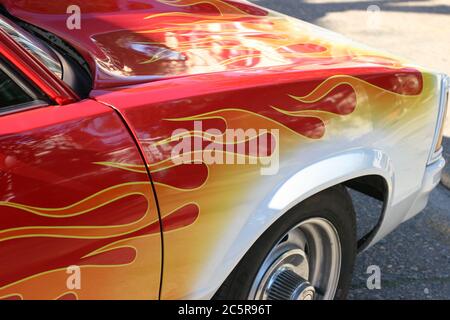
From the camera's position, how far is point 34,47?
6.17 feet

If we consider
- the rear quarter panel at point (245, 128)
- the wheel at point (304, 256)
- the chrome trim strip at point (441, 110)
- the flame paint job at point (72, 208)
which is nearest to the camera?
the flame paint job at point (72, 208)

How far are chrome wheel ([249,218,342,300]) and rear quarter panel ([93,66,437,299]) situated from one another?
0.82ft

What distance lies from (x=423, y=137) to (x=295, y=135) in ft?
2.80

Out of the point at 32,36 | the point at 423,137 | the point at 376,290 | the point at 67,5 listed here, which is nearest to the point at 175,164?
the point at 32,36

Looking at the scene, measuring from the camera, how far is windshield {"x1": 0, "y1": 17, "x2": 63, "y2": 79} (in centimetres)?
181

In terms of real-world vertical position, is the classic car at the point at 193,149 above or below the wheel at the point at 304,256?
above

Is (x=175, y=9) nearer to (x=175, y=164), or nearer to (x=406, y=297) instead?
(x=175, y=164)

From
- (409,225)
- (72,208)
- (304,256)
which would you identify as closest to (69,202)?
(72,208)

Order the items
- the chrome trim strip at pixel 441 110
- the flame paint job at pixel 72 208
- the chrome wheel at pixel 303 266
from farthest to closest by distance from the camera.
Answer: the chrome trim strip at pixel 441 110 < the chrome wheel at pixel 303 266 < the flame paint job at pixel 72 208

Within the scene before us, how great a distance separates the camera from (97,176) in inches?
62.2

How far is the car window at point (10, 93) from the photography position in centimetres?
161

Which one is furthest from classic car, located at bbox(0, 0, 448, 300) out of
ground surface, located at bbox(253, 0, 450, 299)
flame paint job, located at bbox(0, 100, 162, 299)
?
ground surface, located at bbox(253, 0, 450, 299)

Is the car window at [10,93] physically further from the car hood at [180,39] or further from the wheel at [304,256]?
the wheel at [304,256]

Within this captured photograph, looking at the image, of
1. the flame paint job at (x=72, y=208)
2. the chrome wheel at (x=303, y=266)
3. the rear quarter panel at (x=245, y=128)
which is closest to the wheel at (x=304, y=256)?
the chrome wheel at (x=303, y=266)
